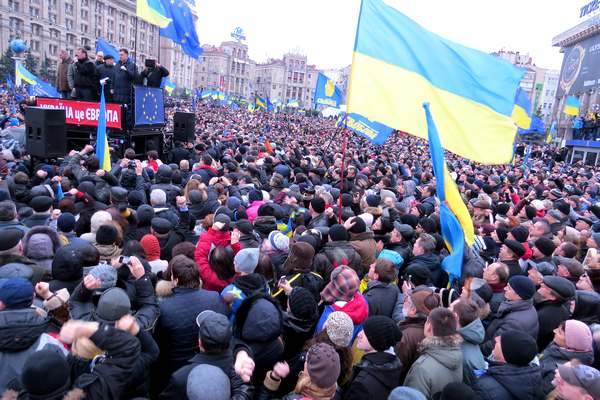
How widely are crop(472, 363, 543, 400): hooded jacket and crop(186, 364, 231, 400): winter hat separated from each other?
1.55m

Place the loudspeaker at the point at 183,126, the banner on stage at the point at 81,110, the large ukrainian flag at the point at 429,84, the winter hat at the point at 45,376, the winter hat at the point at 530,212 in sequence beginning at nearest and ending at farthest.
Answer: the winter hat at the point at 45,376
the large ukrainian flag at the point at 429,84
the winter hat at the point at 530,212
the banner on stage at the point at 81,110
the loudspeaker at the point at 183,126

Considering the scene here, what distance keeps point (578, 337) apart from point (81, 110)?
967 cm

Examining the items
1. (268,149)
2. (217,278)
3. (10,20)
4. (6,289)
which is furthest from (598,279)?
(10,20)

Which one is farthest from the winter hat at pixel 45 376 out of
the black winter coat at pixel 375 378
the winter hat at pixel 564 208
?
the winter hat at pixel 564 208

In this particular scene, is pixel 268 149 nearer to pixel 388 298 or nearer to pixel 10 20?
pixel 388 298

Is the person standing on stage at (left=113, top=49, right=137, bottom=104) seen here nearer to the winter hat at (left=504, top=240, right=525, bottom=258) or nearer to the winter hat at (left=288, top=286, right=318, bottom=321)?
the winter hat at (left=288, top=286, right=318, bottom=321)

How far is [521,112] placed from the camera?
16891 millimetres

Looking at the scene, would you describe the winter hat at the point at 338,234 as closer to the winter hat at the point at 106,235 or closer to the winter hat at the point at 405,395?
the winter hat at the point at 106,235

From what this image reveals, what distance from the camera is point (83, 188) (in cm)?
566

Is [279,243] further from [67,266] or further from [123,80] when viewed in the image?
[123,80]

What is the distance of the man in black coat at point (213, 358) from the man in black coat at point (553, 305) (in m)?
2.71

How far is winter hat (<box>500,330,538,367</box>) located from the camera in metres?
2.63

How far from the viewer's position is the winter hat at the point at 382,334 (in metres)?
2.64

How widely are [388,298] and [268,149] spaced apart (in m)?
10.4
